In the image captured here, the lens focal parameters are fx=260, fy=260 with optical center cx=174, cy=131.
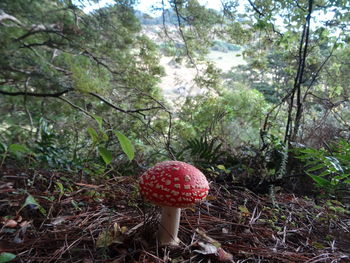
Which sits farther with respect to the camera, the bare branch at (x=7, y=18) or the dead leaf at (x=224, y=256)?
the bare branch at (x=7, y=18)

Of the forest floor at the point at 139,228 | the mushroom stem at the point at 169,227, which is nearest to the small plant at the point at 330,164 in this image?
the forest floor at the point at 139,228

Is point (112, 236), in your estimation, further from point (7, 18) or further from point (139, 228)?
point (7, 18)

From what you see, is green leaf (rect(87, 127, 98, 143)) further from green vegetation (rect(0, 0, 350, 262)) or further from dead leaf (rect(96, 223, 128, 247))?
dead leaf (rect(96, 223, 128, 247))

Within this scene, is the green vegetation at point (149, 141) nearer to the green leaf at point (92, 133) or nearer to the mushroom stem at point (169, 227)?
the green leaf at point (92, 133)

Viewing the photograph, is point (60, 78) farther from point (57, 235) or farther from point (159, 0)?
point (57, 235)

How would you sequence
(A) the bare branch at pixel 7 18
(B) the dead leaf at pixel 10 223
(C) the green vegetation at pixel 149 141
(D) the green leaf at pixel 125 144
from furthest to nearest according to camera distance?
(A) the bare branch at pixel 7 18, (C) the green vegetation at pixel 149 141, (B) the dead leaf at pixel 10 223, (D) the green leaf at pixel 125 144

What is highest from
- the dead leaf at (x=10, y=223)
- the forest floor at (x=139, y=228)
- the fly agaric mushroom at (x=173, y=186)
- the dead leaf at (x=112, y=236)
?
the fly agaric mushroom at (x=173, y=186)

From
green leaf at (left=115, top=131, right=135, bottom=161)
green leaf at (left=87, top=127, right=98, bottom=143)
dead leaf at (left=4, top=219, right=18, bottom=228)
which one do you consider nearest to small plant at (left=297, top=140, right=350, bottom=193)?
green leaf at (left=115, top=131, right=135, bottom=161)
